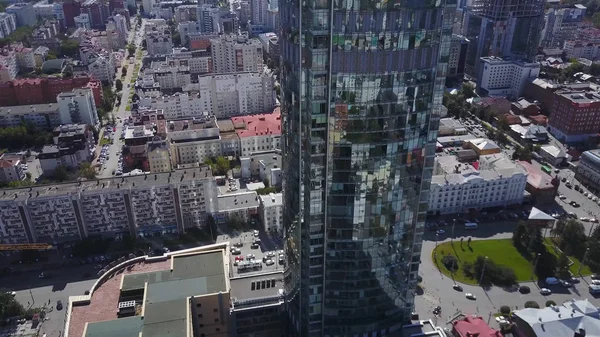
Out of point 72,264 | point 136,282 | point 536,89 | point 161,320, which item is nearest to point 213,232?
point 72,264

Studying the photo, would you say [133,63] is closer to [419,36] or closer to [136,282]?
[136,282]

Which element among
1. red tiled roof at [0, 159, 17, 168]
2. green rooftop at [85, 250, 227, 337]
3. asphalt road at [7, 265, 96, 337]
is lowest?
asphalt road at [7, 265, 96, 337]

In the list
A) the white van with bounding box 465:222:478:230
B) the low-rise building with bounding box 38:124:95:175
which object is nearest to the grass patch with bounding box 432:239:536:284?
the white van with bounding box 465:222:478:230

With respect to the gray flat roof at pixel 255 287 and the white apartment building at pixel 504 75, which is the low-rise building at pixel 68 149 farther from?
the white apartment building at pixel 504 75

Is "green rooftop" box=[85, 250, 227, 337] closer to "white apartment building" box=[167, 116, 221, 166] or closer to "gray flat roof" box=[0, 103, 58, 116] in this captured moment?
"white apartment building" box=[167, 116, 221, 166]

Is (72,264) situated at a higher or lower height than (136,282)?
lower

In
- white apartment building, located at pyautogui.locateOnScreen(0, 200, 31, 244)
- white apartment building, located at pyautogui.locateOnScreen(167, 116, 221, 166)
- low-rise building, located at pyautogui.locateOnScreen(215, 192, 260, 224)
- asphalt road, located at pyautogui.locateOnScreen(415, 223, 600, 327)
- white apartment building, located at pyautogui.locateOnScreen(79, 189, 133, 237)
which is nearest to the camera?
asphalt road, located at pyautogui.locateOnScreen(415, 223, 600, 327)
